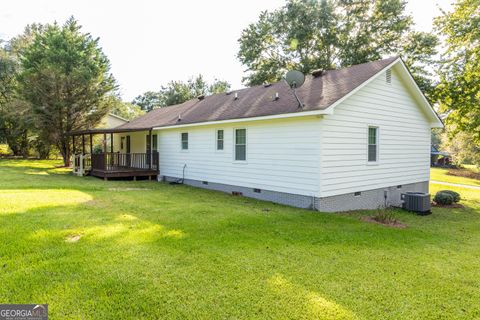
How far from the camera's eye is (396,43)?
22.7m

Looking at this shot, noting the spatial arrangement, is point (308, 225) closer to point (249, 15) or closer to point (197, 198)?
point (197, 198)

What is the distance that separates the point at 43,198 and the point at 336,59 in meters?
23.1

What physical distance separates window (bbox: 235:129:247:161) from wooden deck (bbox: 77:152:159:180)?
228 inches

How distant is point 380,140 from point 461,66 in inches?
340

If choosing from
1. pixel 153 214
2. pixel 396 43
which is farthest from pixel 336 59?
pixel 153 214

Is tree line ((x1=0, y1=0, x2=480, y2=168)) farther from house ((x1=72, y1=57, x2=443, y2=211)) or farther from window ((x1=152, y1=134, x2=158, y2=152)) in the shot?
window ((x1=152, y1=134, x2=158, y2=152))

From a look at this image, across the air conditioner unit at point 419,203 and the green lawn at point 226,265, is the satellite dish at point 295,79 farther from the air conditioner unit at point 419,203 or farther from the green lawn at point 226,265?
the air conditioner unit at point 419,203

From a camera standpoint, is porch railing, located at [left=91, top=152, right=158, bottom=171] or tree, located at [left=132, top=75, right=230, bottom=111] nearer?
porch railing, located at [left=91, top=152, right=158, bottom=171]

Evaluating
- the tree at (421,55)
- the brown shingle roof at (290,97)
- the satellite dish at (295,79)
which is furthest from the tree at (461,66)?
the satellite dish at (295,79)

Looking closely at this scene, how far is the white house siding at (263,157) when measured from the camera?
884 centimetres

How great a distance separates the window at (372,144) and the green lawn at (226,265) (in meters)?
3.14

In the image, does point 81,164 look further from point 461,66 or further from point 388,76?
point 461,66

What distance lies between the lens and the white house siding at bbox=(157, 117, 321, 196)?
8.84 metres

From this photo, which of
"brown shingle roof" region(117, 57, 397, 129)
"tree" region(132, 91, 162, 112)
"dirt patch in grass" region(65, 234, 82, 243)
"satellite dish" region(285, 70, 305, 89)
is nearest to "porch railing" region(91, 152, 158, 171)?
"brown shingle roof" region(117, 57, 397, 129)
